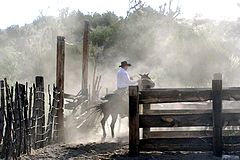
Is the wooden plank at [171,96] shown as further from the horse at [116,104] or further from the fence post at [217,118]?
the horse at [116,104]

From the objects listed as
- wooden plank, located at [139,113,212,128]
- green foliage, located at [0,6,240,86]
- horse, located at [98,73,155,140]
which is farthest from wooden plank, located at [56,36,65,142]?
green foliage, located at [0,6,240,86]

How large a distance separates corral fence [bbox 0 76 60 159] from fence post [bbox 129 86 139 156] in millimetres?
2215

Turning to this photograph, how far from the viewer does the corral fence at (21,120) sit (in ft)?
35.8

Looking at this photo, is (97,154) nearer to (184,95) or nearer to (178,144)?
(178,144)

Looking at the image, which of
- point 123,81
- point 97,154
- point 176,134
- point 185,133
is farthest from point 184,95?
point 123,81

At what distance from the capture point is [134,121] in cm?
1173

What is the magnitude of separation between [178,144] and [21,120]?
10.7 feet

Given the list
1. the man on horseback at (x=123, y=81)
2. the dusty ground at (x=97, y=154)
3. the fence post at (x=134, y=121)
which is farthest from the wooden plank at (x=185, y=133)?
the man on horseback at (x=123, y=81)

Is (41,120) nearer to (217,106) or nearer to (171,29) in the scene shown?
(217,106)

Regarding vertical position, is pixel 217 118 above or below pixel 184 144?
above

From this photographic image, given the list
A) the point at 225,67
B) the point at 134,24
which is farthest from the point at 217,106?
the point at 134,24

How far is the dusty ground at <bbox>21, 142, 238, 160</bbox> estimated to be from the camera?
37.9 feet

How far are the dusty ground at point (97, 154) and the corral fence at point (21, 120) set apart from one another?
12.4 inches

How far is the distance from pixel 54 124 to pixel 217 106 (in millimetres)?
5440
